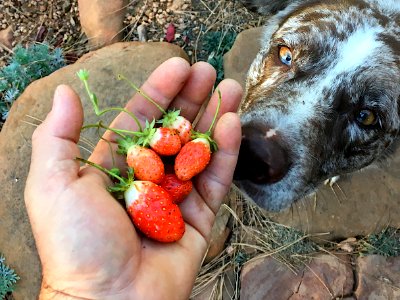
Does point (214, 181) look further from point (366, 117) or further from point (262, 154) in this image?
point (366, 117)

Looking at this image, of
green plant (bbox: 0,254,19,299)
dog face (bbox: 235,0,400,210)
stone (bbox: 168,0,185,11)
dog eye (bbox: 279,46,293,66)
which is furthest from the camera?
stone (bbox: 168,0,185,11)

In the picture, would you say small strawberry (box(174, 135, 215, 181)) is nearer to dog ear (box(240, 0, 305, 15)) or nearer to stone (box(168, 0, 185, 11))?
dog ear (box(240, 0, 305, 15))

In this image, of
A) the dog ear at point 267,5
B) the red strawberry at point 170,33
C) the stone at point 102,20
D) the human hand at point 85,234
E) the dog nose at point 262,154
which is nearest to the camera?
the human hand at point 85,234

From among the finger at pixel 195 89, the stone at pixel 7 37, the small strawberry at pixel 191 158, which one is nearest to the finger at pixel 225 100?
the finger at pixel 195 89

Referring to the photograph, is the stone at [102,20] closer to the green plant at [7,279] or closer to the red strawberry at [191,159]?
the green plant at [7,279]

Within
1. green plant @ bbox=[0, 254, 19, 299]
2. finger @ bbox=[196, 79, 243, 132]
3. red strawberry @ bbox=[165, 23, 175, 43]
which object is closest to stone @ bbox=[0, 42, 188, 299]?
green plant @ bbox=[0, 254, 19, 299]

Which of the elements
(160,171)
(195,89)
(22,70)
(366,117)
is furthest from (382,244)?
(22,70)
